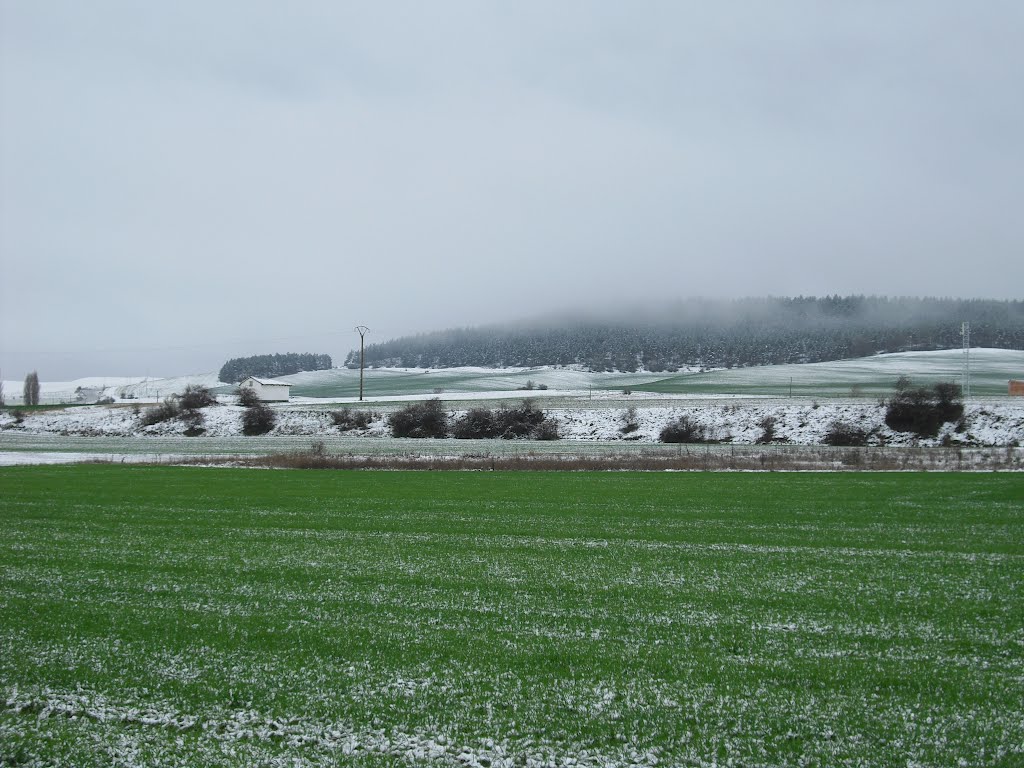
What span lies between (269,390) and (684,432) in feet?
223

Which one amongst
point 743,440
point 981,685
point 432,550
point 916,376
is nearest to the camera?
point 981,685

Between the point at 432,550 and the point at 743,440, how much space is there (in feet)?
179

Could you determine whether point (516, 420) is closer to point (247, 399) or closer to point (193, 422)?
point (193, 422)

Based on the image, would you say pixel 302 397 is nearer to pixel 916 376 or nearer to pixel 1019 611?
pixel 916 376

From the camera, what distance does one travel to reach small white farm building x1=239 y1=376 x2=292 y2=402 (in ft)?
367

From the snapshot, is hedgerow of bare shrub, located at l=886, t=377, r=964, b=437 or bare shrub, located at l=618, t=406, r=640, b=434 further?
bare shrub, located at l=618, t=406, r=640, b=434

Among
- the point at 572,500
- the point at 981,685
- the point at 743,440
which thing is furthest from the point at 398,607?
the point at 743,440

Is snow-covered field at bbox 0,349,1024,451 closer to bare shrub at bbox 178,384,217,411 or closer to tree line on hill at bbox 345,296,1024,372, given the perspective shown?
bare shrub at bbox 178,384,217,411

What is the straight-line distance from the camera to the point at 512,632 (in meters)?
10.1

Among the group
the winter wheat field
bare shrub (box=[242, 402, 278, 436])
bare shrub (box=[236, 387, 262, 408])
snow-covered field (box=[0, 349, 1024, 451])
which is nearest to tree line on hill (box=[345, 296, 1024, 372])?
snow-covered field (box=[0, 349, 1024, 451])

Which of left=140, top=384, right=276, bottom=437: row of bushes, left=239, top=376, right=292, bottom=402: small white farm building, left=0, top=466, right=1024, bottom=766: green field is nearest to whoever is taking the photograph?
left=0, top=466, right=1024, bottom=766: green field

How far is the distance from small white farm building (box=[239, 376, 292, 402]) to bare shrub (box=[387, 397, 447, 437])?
128 feet

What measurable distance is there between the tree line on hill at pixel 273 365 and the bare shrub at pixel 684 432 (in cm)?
13099

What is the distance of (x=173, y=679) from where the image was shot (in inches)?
331
